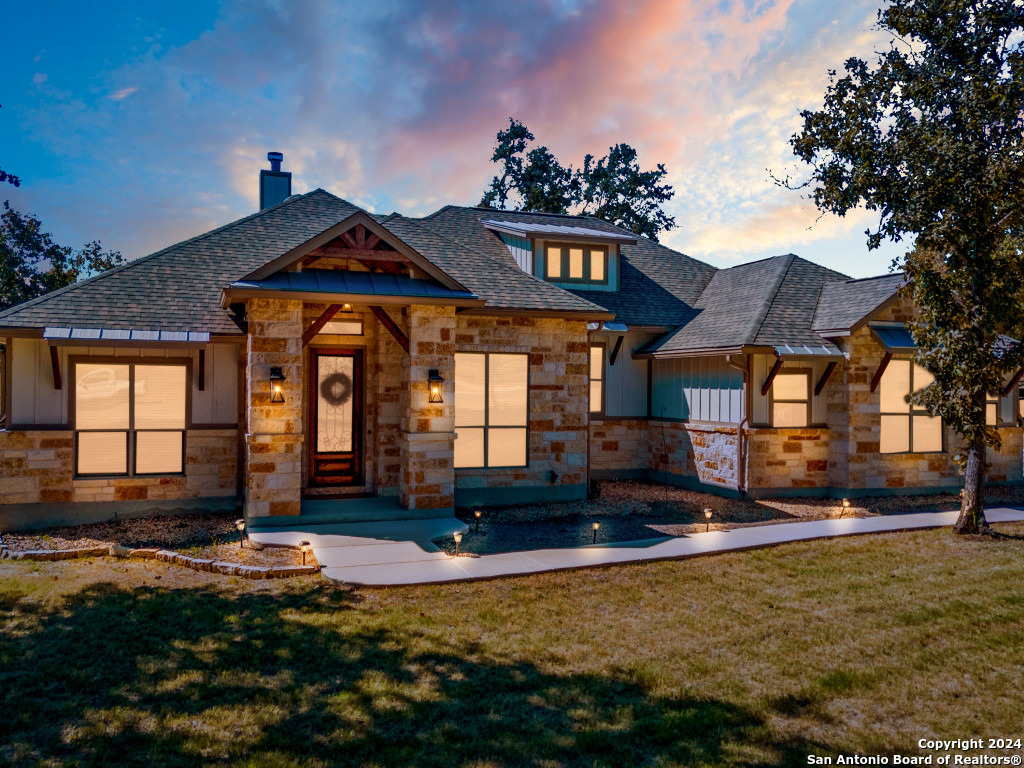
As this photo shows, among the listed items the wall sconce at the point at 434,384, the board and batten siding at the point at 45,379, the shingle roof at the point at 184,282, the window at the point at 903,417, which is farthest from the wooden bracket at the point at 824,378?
the board and batten siding at the point at 45,379

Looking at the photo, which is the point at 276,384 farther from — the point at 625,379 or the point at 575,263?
the point at 625,379

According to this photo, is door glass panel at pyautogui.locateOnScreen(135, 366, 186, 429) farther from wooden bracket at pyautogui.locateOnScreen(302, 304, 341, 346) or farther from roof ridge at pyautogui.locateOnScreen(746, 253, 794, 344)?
roof ridge at pyautogui.locateOnScreen(746, 253, 794, 344)

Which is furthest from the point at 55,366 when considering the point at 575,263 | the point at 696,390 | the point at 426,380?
the point at 696,390

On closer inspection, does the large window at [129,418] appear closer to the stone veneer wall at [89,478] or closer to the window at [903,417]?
the stone veneer wall at [89,478]

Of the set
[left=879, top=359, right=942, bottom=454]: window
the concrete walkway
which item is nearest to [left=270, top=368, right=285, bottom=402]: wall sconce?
the concrete walkway

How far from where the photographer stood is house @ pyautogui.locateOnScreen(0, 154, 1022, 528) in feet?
35.0

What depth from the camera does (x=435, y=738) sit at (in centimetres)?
436

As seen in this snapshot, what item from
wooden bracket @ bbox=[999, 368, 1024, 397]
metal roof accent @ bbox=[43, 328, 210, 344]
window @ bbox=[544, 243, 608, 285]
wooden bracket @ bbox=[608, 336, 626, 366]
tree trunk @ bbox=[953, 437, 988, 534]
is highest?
window @ bbox=[544, 243, 608, 285]

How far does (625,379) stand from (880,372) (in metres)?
5.75

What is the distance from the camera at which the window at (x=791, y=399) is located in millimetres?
13914

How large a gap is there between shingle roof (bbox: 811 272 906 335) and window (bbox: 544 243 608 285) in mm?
5397

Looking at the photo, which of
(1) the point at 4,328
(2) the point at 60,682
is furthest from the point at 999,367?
(1) the point at 4,328

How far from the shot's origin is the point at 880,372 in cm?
1372

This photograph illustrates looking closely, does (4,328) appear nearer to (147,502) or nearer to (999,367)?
(147,502)
